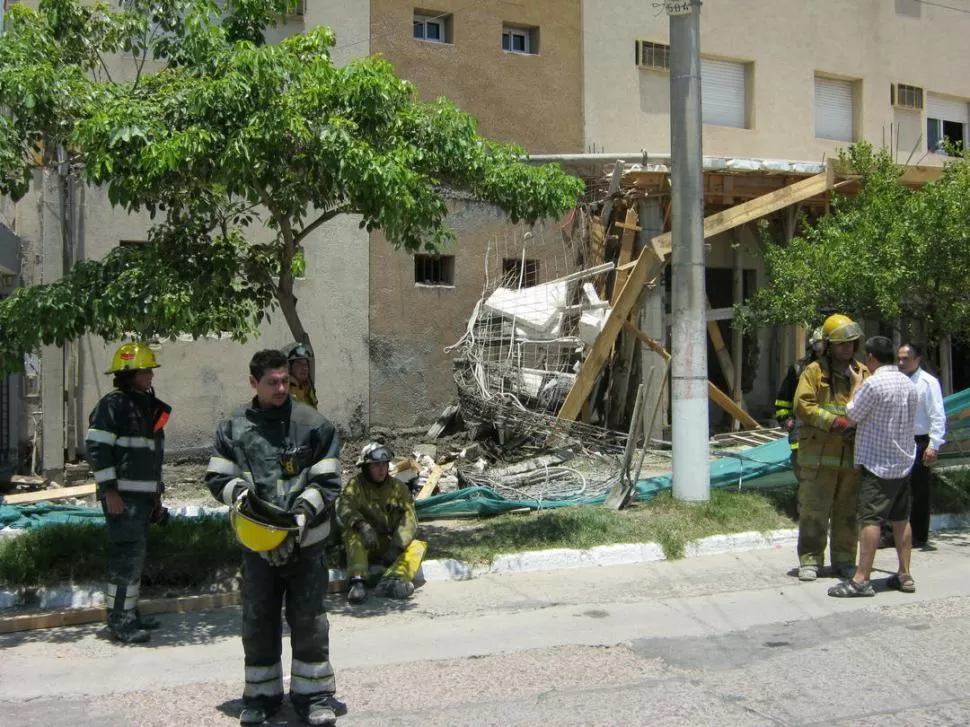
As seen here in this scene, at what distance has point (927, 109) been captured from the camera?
62.7 ft

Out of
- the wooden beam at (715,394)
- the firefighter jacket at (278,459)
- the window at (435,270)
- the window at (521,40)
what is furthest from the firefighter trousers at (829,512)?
the window at (521,40)

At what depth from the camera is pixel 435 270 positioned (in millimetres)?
15008

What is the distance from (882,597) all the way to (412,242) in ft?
14.6

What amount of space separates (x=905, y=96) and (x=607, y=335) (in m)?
9.66

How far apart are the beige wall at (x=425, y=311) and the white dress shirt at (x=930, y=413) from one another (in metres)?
7.26

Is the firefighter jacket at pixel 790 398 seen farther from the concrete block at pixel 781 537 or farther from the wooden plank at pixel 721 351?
the wooden plank at pixel 721 351

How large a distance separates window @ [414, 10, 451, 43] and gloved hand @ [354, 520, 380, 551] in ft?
31.5

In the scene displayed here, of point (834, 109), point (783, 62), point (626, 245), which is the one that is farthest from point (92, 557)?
point (834, 109)

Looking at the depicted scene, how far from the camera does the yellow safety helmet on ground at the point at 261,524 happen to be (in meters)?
4.50

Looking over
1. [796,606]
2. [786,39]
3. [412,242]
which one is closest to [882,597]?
[796,606]

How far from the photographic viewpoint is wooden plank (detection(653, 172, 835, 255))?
1324cm

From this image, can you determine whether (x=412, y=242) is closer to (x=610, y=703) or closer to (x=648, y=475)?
(x=610, y=703)

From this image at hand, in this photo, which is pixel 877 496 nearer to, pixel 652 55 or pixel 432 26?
pixel 432 26

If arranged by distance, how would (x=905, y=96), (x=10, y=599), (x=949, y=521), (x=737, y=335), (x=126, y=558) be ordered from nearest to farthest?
(x=126, y=558) < (x=10, y=599) < (x=949, y=521) < (x=737, y=335) < (x=905, y=96)
